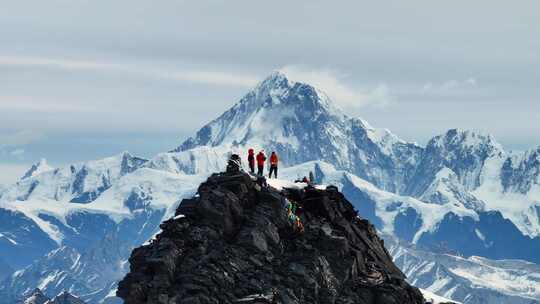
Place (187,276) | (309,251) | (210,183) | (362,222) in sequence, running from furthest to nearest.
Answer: (362,222), (210,183), (309,251), (187,276)

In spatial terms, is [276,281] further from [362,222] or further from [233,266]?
[362,222]

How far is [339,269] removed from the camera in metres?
95.7

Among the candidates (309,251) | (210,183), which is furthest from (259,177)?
(309,251)

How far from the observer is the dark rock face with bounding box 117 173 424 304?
8950 cm

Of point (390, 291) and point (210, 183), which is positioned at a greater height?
point (210, 183)

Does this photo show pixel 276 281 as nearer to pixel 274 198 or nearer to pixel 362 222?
pixel 274 198

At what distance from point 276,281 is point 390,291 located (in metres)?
10.2

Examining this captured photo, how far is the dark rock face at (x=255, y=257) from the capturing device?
8950cm

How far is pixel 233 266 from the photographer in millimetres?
91375

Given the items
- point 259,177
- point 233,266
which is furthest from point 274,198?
Result: point 233,266

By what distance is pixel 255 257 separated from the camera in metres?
93.5

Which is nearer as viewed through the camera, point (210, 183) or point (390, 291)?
point (390, 291)

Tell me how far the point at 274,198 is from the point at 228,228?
5.62 metres

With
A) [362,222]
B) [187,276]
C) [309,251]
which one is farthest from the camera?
[362,222]
